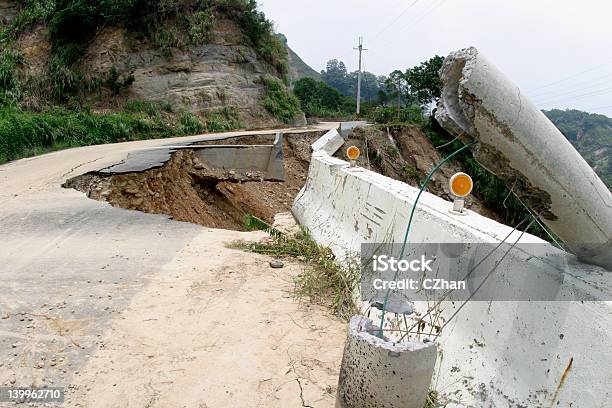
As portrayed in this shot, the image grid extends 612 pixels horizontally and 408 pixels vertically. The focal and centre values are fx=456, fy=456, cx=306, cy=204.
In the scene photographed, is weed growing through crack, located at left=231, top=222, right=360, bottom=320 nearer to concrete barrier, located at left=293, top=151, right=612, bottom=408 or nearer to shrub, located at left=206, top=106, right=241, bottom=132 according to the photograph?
concrete barrier, located at left=293, top=151, right=612, bottom=408

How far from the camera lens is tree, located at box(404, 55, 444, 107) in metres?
34.5

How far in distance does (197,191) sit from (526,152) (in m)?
9.82

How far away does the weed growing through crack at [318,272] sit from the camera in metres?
3.90

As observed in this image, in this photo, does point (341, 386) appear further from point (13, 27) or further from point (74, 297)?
point (13, 27)

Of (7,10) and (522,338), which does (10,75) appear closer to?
(7,10)

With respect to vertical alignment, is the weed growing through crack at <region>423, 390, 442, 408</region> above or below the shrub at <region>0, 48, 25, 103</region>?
below

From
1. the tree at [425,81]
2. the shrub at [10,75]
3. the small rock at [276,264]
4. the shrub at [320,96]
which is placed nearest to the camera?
the small rock at [276,264]

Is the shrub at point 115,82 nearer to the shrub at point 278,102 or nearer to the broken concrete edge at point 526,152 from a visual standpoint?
the shrub at point 278,102

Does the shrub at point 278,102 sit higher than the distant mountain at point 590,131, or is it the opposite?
the distant mountain at point 590,131

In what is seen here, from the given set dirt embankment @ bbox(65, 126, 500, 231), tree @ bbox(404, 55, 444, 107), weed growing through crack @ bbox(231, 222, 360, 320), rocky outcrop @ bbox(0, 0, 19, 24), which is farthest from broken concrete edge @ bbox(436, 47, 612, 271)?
tree @ bbox(404, 55, 444, 107)

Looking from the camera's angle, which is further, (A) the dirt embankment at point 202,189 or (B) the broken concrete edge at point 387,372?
(A) the dirt embankment at point 202,189

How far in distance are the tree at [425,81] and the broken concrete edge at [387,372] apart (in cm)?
3431

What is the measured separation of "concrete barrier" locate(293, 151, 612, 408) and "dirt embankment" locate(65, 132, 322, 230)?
6.44m

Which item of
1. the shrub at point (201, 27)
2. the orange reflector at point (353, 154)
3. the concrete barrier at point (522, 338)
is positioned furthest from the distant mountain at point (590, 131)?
the concrete barrier at point (522, 338)
